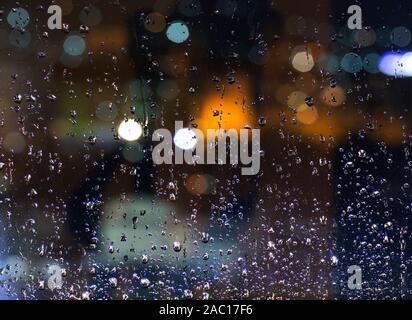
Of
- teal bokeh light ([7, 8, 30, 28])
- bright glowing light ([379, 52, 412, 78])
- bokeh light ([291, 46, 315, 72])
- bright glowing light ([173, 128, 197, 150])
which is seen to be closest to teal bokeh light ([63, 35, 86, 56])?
teal bokeh light ([7, 8, 30, 28])

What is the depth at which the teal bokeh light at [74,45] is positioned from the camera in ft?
3.96

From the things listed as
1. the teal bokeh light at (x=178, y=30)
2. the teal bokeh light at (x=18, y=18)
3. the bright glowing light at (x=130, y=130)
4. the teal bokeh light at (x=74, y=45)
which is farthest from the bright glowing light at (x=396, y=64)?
the teal bokeh light at (x=18, y=18)

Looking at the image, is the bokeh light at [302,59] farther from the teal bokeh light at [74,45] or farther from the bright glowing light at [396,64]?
the teal bokeh light at [74,45]

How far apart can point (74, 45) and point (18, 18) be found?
141 mm

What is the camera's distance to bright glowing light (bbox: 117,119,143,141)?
1.20m

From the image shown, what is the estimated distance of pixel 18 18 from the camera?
3.93ft

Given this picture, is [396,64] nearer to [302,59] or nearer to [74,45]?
[302,59]

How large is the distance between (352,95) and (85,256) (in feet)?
2.39

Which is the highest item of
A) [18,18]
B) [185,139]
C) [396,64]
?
[18,18]

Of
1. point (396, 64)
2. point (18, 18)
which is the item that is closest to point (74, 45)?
point (18, 18)

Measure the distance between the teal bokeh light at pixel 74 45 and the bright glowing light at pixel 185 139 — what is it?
0.30 metres

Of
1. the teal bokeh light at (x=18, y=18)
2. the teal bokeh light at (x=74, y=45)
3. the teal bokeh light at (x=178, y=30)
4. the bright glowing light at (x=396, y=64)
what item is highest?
the teal bokeh light at (x=18, y=18)

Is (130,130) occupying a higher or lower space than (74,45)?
lower

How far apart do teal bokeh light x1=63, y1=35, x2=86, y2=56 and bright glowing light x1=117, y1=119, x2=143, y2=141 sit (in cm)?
19
